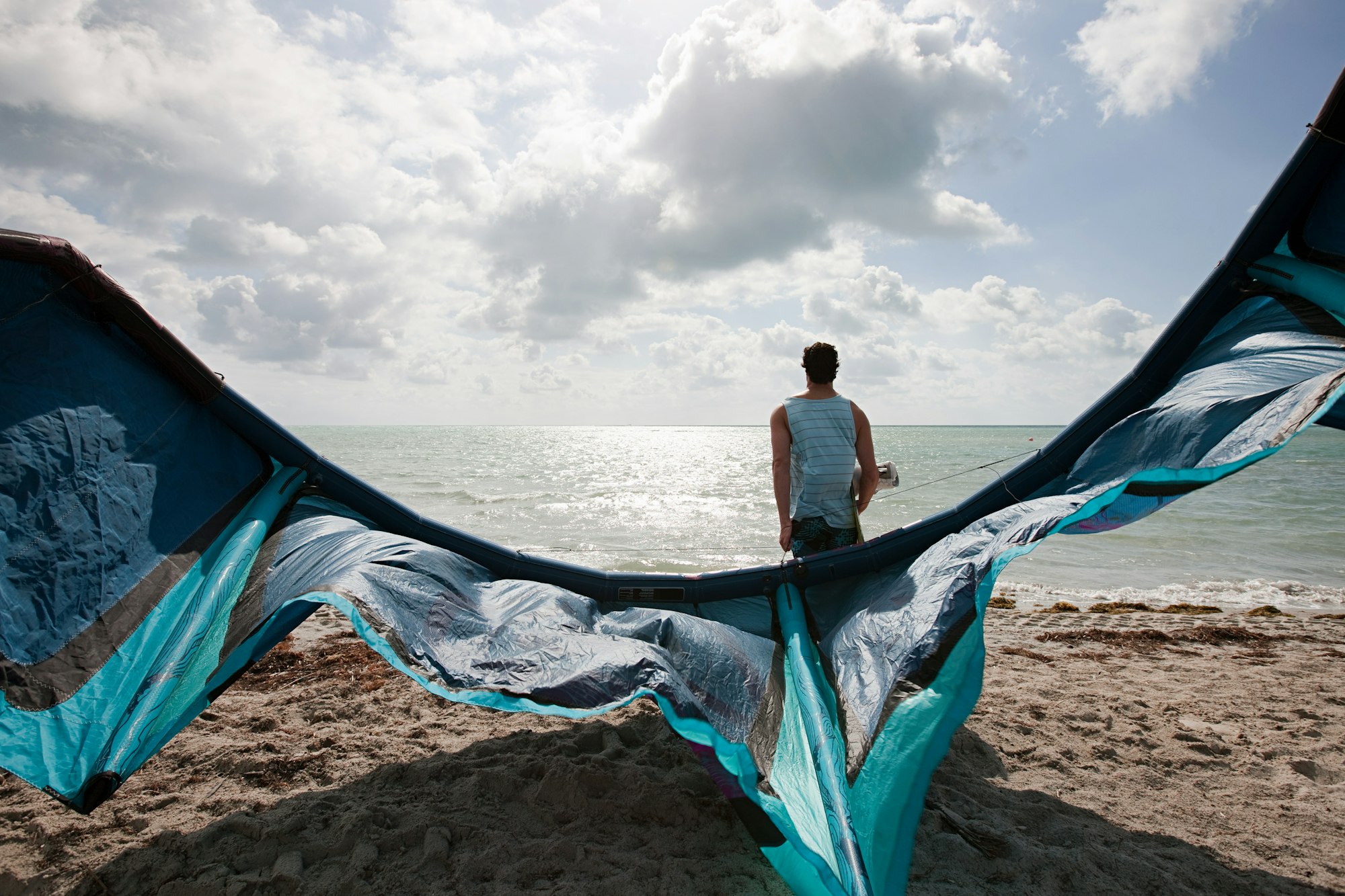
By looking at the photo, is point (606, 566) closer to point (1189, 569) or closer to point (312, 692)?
point (312, 692)

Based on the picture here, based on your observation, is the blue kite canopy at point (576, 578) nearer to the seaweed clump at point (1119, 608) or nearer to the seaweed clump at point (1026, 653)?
the seaweed clump at point (1026, 653)

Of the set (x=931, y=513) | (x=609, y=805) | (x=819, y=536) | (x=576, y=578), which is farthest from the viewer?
(x=931, y=513)

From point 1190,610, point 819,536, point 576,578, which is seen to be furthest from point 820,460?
point 1190,610

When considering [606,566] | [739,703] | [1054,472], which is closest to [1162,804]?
[1054,472]

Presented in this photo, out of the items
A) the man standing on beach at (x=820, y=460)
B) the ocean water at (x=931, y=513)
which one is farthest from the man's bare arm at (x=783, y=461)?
the ocean water at (x=931, y=513)

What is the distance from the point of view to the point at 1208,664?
15.4ft

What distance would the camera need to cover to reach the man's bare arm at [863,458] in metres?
3.84

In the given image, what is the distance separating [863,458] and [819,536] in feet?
1.68

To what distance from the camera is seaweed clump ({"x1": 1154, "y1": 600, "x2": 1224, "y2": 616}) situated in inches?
263

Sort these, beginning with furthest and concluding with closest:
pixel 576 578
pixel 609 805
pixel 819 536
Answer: pixel 819 536, pixel 576 578, pixel 609 805

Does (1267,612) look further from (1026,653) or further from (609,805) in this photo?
(609,805)

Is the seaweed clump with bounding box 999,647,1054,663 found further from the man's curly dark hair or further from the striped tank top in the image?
the man's curly dark hair

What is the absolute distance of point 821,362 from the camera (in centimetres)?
372

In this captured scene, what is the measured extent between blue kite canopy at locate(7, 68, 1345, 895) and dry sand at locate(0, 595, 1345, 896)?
1.59ft
